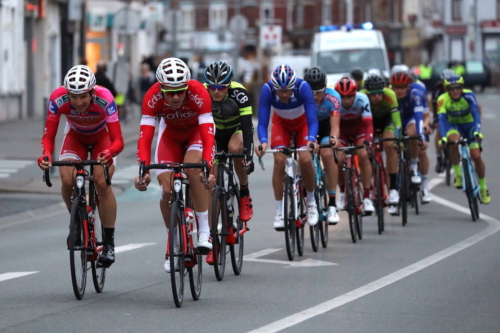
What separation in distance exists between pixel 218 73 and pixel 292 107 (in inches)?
62.8

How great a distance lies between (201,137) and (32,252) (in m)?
4.03

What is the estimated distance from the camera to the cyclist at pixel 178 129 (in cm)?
923

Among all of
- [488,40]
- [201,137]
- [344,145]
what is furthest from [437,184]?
[488,40]

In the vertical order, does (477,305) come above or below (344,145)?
below

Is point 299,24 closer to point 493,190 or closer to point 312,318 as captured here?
point 493,190

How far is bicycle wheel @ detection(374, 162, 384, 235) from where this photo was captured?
14070 millimetres

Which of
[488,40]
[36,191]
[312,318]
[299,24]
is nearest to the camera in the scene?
[312,318]

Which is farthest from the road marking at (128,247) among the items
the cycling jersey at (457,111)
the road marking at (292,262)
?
the cycling jersey at (457,111)

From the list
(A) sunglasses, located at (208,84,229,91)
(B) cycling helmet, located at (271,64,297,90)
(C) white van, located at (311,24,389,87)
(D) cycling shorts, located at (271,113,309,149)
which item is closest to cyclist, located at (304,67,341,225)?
(D) cycling shorts, located at (271,113,309,149)

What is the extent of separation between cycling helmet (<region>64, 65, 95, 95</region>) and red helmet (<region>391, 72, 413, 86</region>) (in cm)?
726

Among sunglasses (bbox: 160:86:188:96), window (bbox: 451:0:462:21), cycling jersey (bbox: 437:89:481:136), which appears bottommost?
cycling jersey (bbox: 437:89:481:136)

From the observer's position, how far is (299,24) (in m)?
114

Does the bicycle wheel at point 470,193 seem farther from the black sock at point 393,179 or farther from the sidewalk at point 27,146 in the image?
the sidewalk at point 27,146

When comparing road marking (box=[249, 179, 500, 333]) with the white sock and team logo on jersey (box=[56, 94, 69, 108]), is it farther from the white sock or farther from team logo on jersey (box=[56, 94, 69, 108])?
team logo on jersey (box=[56, 94, 69, 108])
